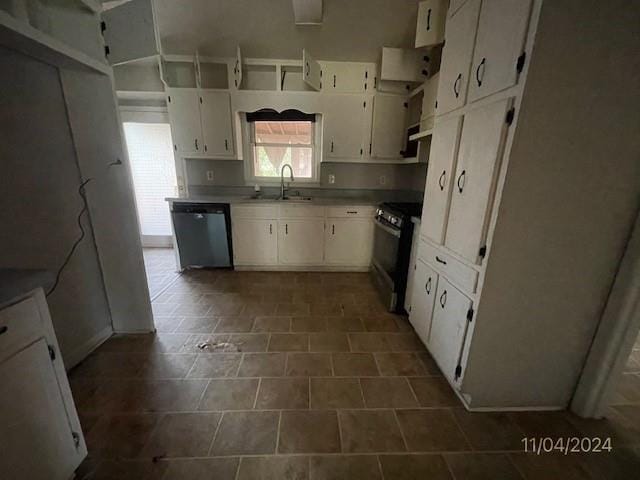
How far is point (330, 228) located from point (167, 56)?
2.95 meters

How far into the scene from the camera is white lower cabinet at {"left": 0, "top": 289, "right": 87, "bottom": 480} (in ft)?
2.58

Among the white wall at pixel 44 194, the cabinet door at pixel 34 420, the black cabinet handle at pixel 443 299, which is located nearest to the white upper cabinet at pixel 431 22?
the black cabinet handle at pixel 443 299

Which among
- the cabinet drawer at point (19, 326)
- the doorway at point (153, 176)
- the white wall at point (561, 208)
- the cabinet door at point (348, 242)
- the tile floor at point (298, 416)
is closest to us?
the cabinet drawer at point (19, 326)

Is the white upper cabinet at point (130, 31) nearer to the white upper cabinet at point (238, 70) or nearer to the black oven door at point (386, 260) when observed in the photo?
the white upper cabinet at point (238, 70)

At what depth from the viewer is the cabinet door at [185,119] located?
312 centimetres

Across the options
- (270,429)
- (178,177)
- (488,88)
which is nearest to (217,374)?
(270,429)

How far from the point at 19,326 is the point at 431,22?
10.3 feet

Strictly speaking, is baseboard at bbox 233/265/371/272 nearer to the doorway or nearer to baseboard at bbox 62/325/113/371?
the doorway

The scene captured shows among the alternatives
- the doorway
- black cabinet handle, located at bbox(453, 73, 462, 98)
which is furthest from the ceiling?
black cabinet handle, located at bbox(453, 73, 462, 98)

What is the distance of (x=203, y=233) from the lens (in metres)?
3.19

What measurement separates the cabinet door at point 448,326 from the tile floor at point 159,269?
272cm

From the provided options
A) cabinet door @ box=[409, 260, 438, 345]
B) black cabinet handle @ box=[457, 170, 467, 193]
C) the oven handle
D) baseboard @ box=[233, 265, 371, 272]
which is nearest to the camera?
black cabinet handle @ box=[457, 170, 467, 193]

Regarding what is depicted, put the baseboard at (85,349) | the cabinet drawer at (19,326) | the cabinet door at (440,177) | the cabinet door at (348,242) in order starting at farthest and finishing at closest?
the cabinet door at (348,242), the baseboard at (85,349), the cabinet door at (440,177), the cabinet drawer at (19,326)
